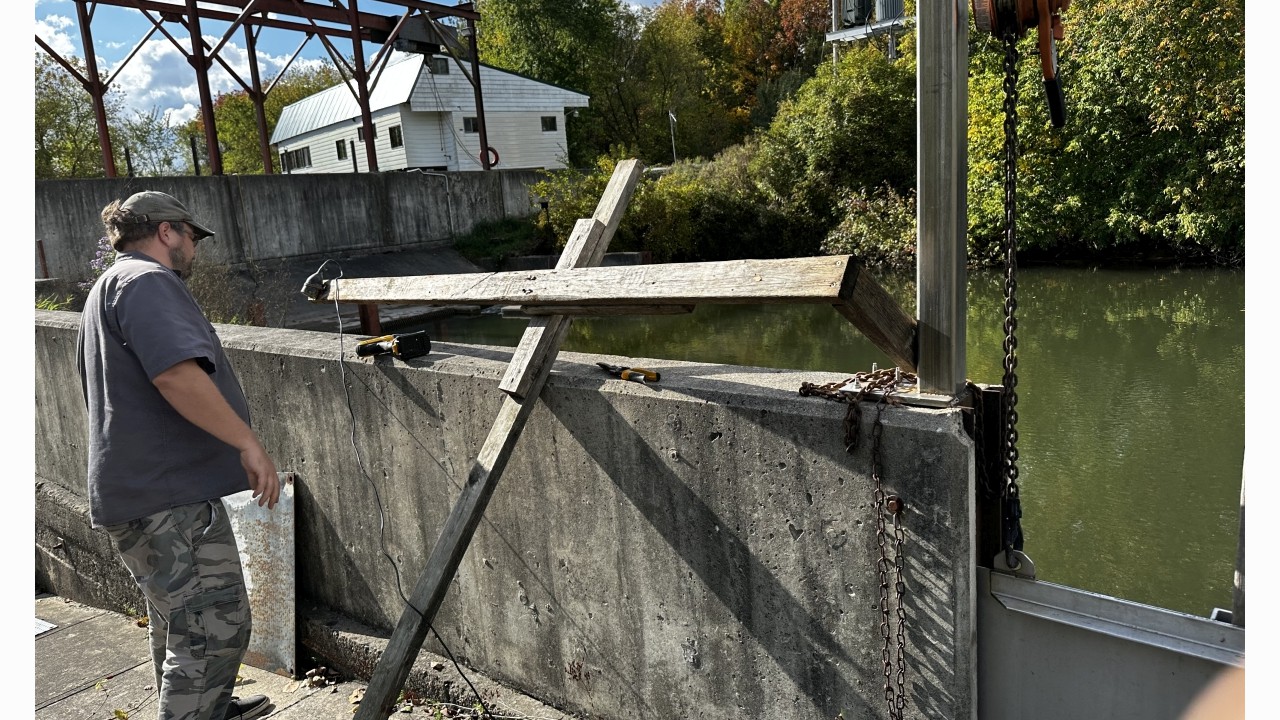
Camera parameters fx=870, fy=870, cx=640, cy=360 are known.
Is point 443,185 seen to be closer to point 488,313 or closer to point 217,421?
point 488,313

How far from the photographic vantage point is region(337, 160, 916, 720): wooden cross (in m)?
2.36

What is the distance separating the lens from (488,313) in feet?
69.3

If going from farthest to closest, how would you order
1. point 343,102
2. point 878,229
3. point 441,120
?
point 343,102, point 441,120, point 878,229

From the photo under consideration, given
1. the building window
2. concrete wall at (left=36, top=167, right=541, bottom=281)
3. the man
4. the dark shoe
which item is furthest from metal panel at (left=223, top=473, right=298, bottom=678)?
the building window

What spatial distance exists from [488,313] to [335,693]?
17.6 meters

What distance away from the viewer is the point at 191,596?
3.06m

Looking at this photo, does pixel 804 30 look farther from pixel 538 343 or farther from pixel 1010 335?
pixel 1010 335

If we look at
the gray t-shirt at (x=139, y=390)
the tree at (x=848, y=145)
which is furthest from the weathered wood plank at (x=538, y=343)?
the tree at (x=848, y=145)

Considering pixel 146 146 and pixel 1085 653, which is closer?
pixel 1085 653

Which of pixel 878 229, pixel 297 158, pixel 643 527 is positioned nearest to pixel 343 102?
pixel 297 158

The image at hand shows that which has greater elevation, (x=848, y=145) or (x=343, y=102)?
(x=343, y=102)

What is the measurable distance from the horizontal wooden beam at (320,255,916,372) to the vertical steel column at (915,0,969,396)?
0.08 metres

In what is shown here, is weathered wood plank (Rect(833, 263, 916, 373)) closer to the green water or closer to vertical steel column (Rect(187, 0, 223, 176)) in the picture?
the green water

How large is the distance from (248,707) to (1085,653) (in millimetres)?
3171
